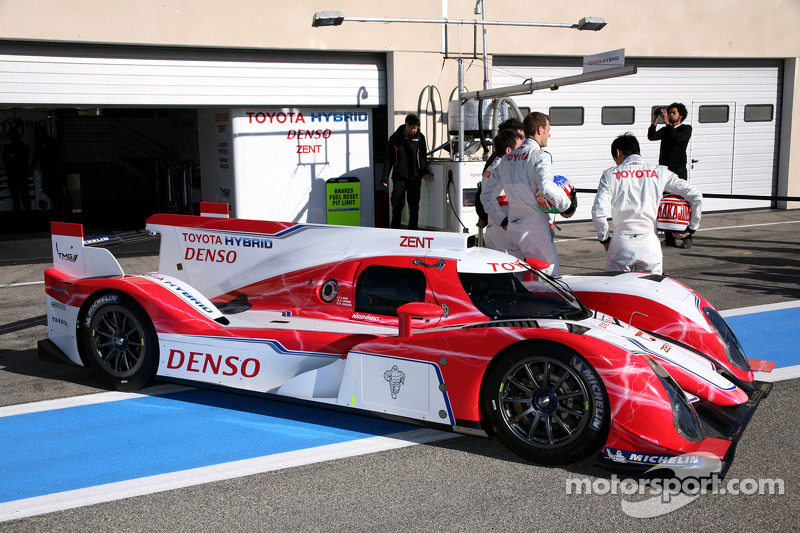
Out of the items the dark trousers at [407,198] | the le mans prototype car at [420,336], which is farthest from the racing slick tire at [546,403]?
the dark trousers at [407,198]

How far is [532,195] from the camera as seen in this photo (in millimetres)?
6285

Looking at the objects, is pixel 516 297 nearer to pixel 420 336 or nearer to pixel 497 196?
pixel 420 336

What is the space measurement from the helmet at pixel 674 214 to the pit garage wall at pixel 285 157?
7985 millimetres

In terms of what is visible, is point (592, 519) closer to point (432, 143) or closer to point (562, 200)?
point (562, 200)

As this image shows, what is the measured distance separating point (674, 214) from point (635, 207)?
1.56ft

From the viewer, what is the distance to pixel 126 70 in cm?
1155

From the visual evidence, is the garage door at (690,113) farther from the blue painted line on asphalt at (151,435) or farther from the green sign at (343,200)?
the blue painted line on asphalt at (151,435)

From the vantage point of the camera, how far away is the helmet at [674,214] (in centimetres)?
625

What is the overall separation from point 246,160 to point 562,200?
26.1 ft

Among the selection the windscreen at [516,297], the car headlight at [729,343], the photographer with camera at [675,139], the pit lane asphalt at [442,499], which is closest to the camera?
the pit lane asphalt at [442,499]

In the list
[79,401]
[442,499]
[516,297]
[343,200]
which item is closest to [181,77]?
[343,200]

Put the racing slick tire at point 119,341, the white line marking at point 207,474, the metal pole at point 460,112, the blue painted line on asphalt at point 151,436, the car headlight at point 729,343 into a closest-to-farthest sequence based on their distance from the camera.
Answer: the white line marking at point 207,474, the blue painted line on asphalt at point 151,436, the car headlight at point 729,343, the racing slick tire at point 119,341, the metal pole at point 460,112

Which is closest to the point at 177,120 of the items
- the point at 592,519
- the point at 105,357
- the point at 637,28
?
the point at 637,28

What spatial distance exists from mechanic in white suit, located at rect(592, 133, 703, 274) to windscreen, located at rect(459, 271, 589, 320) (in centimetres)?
131
